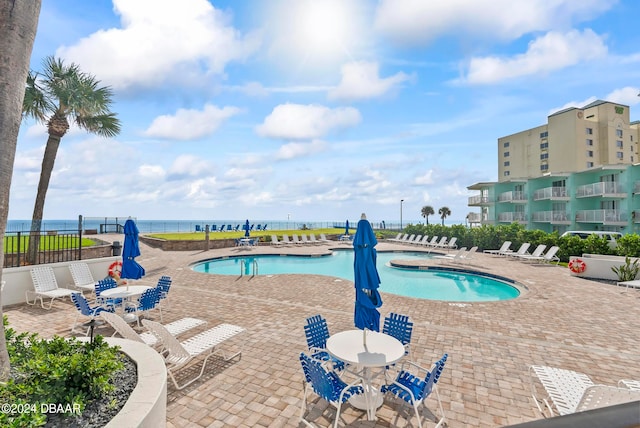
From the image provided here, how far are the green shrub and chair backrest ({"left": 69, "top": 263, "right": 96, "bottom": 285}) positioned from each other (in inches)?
288

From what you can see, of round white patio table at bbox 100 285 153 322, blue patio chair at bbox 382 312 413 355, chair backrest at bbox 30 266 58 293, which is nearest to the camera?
blue patio chair at bbox 382 312 413 355

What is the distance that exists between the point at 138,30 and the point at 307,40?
14.1 feet

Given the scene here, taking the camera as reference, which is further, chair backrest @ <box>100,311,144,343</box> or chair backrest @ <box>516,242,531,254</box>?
chair backrest @ <box>516,242,531,254</box>

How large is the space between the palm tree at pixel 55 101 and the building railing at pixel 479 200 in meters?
38.2

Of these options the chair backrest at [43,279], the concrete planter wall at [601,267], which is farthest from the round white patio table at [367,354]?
the concrete planter wall at [601,267]

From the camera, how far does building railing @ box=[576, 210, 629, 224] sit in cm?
2564

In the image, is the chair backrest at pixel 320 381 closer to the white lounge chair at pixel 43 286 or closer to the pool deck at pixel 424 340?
the pool deck at pixel 424 340

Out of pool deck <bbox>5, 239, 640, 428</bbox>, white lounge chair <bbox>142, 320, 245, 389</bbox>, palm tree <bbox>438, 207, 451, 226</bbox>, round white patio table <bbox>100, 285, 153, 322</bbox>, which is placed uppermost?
palm tree <bbox>438, 207, 451, 226</bbox>

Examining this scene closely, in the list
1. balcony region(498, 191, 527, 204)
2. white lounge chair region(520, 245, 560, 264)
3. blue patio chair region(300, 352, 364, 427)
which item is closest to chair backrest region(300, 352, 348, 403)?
blue patio chair region(300, 352, 364, 427)

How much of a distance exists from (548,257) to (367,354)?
17503 mm

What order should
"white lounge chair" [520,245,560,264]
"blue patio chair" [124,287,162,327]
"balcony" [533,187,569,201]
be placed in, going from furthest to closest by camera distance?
"balcony" [533,187,569,201], "white lounge chair" [520,245,560,264], "blue patio chair" [124,287,162,327]

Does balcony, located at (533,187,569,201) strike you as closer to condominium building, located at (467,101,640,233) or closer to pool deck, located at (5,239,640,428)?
condominium building, located at (467,101,640,233)

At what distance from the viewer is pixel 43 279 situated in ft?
29.8

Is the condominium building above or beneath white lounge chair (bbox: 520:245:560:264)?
above
